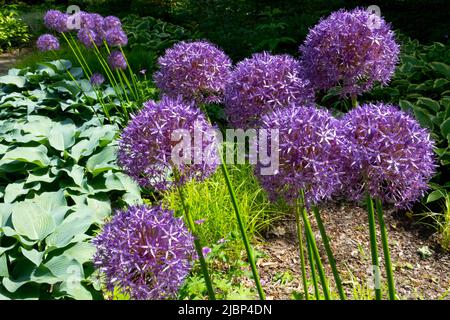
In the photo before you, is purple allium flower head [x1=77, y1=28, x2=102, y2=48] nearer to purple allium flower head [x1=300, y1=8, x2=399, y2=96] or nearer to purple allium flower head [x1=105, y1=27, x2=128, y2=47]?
purple allium flower head [x1=105, y1=27, x2=128, y2=47]

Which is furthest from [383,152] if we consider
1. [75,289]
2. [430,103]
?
[430,103]

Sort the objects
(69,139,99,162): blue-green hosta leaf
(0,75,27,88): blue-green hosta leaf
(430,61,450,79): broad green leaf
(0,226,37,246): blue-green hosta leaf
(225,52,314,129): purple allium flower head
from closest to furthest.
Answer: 1. (225,52,314,129): purple allium flower head
2. (0,226,37,246): blue-green hosta leaf
3. (69,139,99,162): blue-green hosta leaf
4. (430,61,450,79): broad green leaf
5. (0,75,27,88): blue-green hosta leaf

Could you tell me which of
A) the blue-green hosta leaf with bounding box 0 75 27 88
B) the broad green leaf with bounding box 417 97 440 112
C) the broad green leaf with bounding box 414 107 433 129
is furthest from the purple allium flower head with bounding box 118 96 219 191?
the blue-green hosta leaf with bounding box 0 75 27 88

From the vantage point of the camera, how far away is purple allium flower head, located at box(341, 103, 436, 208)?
1.32m

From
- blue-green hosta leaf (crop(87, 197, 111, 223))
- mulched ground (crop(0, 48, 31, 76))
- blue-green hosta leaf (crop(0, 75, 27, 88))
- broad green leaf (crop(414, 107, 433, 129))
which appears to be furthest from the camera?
mulched ground (crop(0, 48, 31, 76))

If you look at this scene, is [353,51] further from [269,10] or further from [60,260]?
[269,10]

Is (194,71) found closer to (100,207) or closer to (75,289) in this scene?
(75,289)

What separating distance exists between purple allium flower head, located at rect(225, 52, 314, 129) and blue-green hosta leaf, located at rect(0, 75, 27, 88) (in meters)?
4.82

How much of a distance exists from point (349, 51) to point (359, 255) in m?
1.94

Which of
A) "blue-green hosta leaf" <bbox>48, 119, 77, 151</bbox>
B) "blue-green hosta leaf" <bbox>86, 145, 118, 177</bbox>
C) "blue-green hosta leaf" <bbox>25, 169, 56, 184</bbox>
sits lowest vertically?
"blue-green hosta leaf" <bbox>25, 169, 56, 184</bbox>

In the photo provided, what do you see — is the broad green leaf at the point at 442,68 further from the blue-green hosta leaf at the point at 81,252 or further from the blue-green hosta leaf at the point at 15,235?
the blue-green hosta leaf at the point at 15,235

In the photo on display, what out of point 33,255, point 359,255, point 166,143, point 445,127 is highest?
point 166,143

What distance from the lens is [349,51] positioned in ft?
5.55

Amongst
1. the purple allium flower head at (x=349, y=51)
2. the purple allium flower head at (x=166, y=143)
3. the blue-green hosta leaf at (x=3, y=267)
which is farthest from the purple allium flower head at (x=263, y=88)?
the blue-green hosta leaf at (x=3, y=267)
